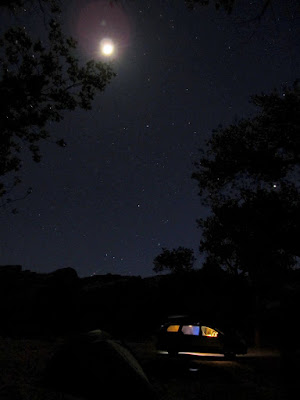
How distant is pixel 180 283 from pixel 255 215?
57.6ft

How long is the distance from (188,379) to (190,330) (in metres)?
5.63

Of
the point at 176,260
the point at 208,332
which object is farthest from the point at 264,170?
the point at 176,260

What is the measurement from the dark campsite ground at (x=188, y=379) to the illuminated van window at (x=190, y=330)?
1090 millimetres

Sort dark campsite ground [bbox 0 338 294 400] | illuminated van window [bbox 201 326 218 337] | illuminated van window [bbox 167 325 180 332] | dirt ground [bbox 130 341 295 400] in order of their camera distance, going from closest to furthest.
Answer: dark campsite ground [bbox 0 338 294 400]
dirt ground [bbox 130 341 295 400]
illuminated van window [bbox 201 326 218 337]
illuminated van window [bbox 167 325 180 332]

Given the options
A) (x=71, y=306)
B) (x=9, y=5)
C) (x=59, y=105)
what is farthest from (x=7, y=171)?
(x=71, y=306)

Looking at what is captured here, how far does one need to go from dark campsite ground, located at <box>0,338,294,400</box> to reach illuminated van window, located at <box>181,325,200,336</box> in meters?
1.09

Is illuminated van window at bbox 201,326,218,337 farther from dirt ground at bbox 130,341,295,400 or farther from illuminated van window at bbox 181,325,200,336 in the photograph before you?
dirt ground at bbox 130,341,295,400

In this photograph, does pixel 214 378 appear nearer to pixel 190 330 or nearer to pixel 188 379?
pixel 188 379

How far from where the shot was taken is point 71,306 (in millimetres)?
28344

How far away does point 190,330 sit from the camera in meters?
A: 18.2

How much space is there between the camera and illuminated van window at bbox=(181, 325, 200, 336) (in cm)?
1812

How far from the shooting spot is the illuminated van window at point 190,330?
1812cm

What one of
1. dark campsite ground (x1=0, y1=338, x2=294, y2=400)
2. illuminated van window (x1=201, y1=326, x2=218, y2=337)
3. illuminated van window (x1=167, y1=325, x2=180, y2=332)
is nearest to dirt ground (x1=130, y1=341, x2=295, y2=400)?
dark campsite ground (x1=0, y1=338, x2=294, y2=400)

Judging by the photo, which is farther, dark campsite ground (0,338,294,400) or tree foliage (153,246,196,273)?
tree foliage (153,246,196,273)
